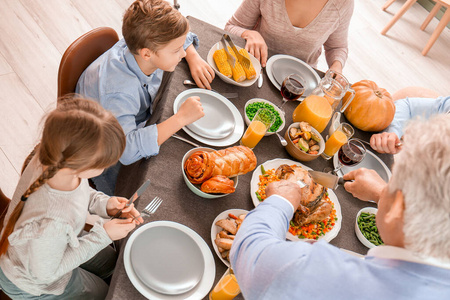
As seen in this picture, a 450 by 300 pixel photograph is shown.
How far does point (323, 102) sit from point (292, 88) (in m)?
0.15

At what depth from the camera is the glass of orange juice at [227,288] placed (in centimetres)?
93

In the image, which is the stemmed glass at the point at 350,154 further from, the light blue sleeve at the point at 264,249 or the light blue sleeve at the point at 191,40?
the light blue sleeve at the point at 191,40

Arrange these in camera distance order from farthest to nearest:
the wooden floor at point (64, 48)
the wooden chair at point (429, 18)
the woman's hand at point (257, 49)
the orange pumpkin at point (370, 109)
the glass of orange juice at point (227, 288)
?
the wooden chair at point (429, 18) < the wooden floor at point (64, 48) < the woman's hand at point (257, 49) < the orange pumpkin at point (370, 109) < the glass of orange juice at point (227, 288)

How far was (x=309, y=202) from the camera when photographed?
1.18 meters

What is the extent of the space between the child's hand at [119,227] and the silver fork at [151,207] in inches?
0.9

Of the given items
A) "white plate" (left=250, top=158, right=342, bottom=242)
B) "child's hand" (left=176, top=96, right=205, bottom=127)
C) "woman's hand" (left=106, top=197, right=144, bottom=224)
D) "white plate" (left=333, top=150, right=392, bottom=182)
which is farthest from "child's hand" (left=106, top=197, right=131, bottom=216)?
"white plate" (left=333, top=150, right=392, bottom=182)

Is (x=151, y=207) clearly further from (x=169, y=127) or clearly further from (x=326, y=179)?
(x=326, y=179)

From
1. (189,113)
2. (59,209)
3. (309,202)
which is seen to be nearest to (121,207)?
(59,209)

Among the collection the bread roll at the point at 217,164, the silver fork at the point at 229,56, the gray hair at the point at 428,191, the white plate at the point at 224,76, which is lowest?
the bread roll at the point at 217,164

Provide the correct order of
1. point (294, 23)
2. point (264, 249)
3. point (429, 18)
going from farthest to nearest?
point (429, 18), point (294, 23), point (264, 249)

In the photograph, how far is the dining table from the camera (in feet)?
3.60

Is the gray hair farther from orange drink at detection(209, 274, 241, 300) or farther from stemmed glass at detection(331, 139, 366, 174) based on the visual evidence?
stemmed glass at detection(331, 139, 366, 174)

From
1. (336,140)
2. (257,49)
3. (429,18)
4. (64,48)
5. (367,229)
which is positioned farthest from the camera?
(429,18)

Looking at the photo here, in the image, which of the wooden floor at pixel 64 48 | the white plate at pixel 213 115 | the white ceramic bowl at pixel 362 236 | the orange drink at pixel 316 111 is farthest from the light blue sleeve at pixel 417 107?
the wooden floor at pixel 64 48
